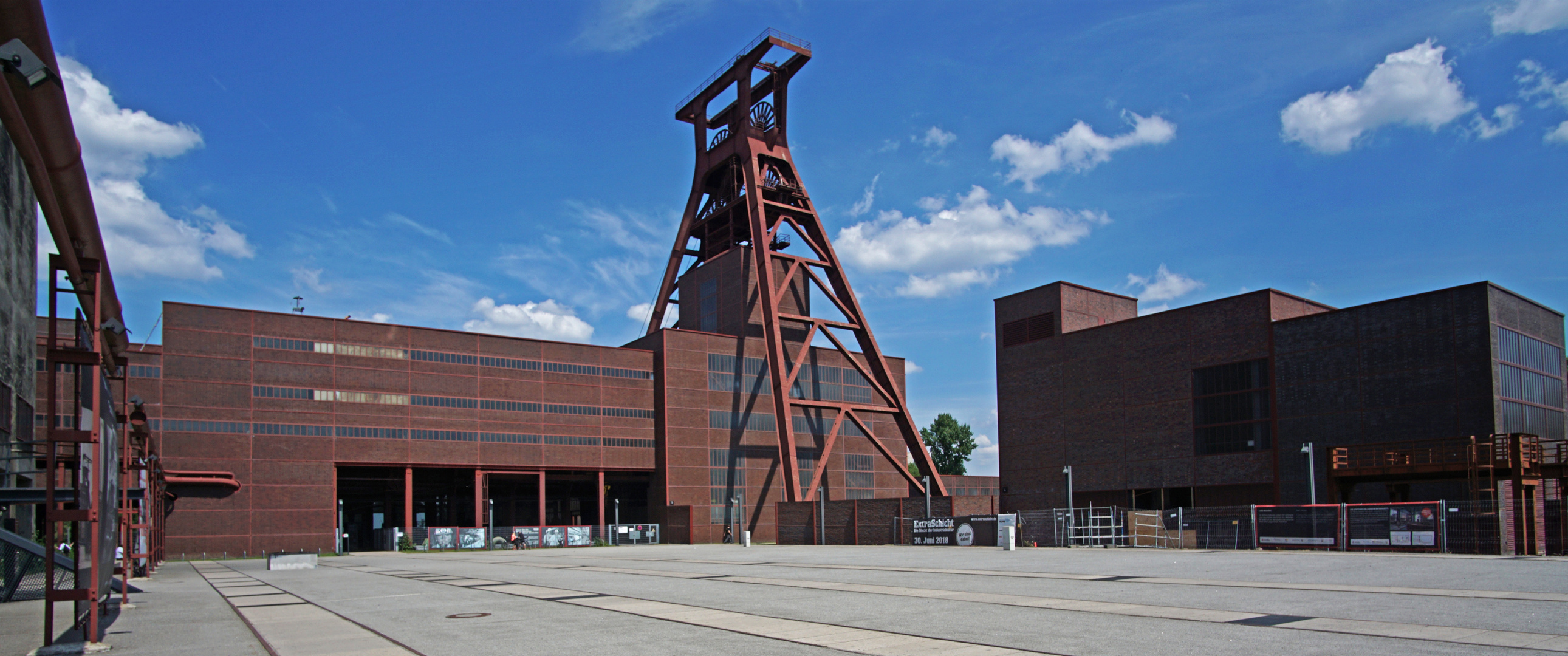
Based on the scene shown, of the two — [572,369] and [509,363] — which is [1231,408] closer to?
[572,369]

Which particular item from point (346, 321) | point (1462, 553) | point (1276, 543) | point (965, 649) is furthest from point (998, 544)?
point (346, 321)

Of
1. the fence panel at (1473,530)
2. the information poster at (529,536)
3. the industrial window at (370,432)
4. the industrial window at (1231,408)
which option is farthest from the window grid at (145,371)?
the fence panel at (1473,530)

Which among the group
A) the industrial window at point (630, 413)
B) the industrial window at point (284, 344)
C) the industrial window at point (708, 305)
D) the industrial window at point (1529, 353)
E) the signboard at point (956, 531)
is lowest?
the signboard at point (956, 531)

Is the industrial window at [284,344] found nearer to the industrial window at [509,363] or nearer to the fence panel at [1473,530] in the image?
the industrial window at [509,363]

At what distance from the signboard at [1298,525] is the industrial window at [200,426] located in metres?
58.9

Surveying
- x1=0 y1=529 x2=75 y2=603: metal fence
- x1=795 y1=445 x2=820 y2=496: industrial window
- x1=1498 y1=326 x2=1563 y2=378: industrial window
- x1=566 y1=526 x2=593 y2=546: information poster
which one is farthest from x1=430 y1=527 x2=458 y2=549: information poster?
x1=1498 y1=326 x2=1563 y2=378: industrial window

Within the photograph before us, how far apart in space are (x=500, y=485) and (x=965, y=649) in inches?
3365

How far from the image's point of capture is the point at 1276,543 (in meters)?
37.3

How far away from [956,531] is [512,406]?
3785 cm

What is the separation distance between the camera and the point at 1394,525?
34.2m

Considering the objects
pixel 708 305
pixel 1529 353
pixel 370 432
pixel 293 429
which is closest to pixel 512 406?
pixel 370 432

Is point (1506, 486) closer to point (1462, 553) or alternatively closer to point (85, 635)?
point (1462, 553)

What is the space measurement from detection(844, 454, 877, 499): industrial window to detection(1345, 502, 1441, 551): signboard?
182 ft

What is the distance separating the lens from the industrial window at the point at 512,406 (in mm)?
74062
